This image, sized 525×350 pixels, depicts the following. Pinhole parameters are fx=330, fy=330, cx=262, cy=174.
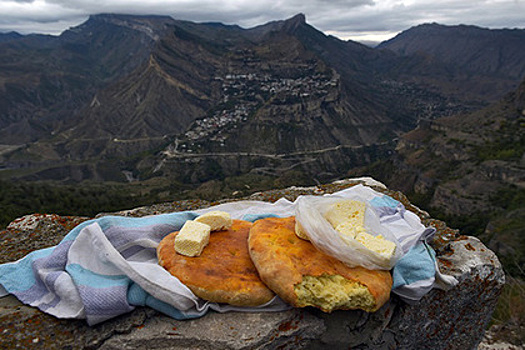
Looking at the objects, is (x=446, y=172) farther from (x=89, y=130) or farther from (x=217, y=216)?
(x=89, y=130)

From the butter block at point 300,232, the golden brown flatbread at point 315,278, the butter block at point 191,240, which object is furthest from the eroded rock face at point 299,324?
the butter block at point 300,232

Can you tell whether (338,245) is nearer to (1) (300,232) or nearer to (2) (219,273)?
(1) (300,232)

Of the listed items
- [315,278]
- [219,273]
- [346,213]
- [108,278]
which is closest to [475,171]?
[346,213]

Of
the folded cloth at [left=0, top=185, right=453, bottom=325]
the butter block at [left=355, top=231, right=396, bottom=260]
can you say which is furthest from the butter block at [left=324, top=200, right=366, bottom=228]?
the folded cloth at [left=0, top=185, right=453, bottom=325]

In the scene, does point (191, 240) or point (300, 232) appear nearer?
point (191, 240)

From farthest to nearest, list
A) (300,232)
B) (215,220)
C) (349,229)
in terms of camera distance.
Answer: (215,220), (300,232), (349,229)

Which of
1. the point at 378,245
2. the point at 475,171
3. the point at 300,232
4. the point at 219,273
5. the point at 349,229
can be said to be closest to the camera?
the point at 219,273
